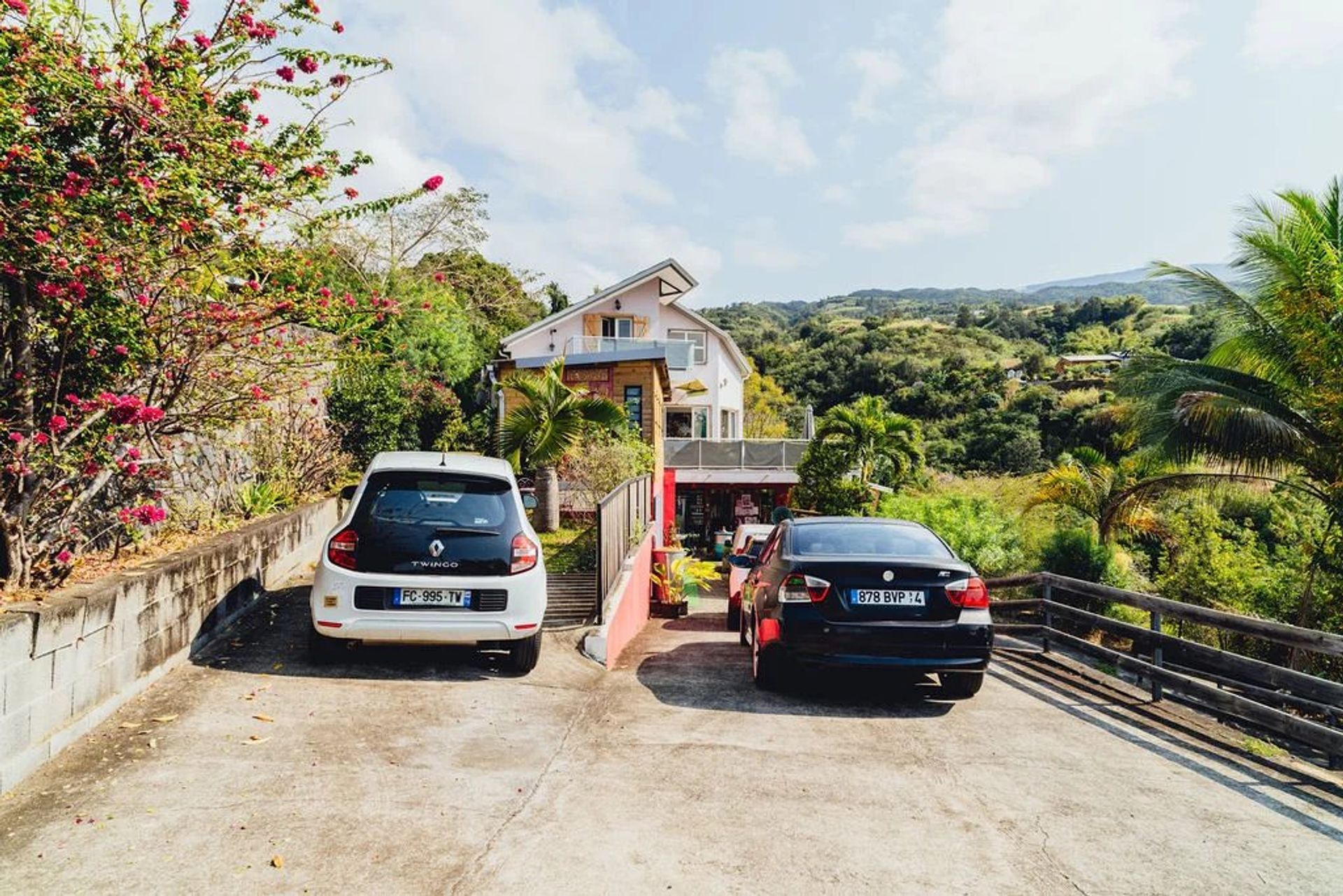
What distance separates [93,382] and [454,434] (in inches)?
731

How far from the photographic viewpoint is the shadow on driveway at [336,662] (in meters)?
6.81

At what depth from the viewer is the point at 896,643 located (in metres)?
6.56

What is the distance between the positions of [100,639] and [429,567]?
6.89 ft

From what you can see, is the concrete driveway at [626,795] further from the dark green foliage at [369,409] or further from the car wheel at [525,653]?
the dark green foliage at [369,409]

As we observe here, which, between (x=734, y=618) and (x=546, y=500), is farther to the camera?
(x=546, y=500)

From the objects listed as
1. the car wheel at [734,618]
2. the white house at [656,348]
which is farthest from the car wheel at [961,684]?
the white house at [656,348]

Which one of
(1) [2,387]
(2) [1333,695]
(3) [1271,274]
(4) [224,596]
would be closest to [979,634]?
(2) [1333,695]

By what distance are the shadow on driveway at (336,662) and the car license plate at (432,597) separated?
65 cm

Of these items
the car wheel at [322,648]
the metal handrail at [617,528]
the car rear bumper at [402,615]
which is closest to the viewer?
the car rear bumper at [402,615]

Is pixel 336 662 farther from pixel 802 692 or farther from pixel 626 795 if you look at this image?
pixel 802 692

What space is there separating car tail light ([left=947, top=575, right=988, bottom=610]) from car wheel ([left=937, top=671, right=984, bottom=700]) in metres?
0.60

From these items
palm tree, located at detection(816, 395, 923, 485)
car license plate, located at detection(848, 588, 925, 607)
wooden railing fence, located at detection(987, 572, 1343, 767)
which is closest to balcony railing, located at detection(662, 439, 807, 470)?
palm tree, located at detection(816, 395, 923, 485)

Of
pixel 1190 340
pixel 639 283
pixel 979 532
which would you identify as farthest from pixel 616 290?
pixel 1190 340

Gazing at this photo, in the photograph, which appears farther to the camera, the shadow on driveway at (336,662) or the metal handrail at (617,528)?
the metal handrail at (617,528)
